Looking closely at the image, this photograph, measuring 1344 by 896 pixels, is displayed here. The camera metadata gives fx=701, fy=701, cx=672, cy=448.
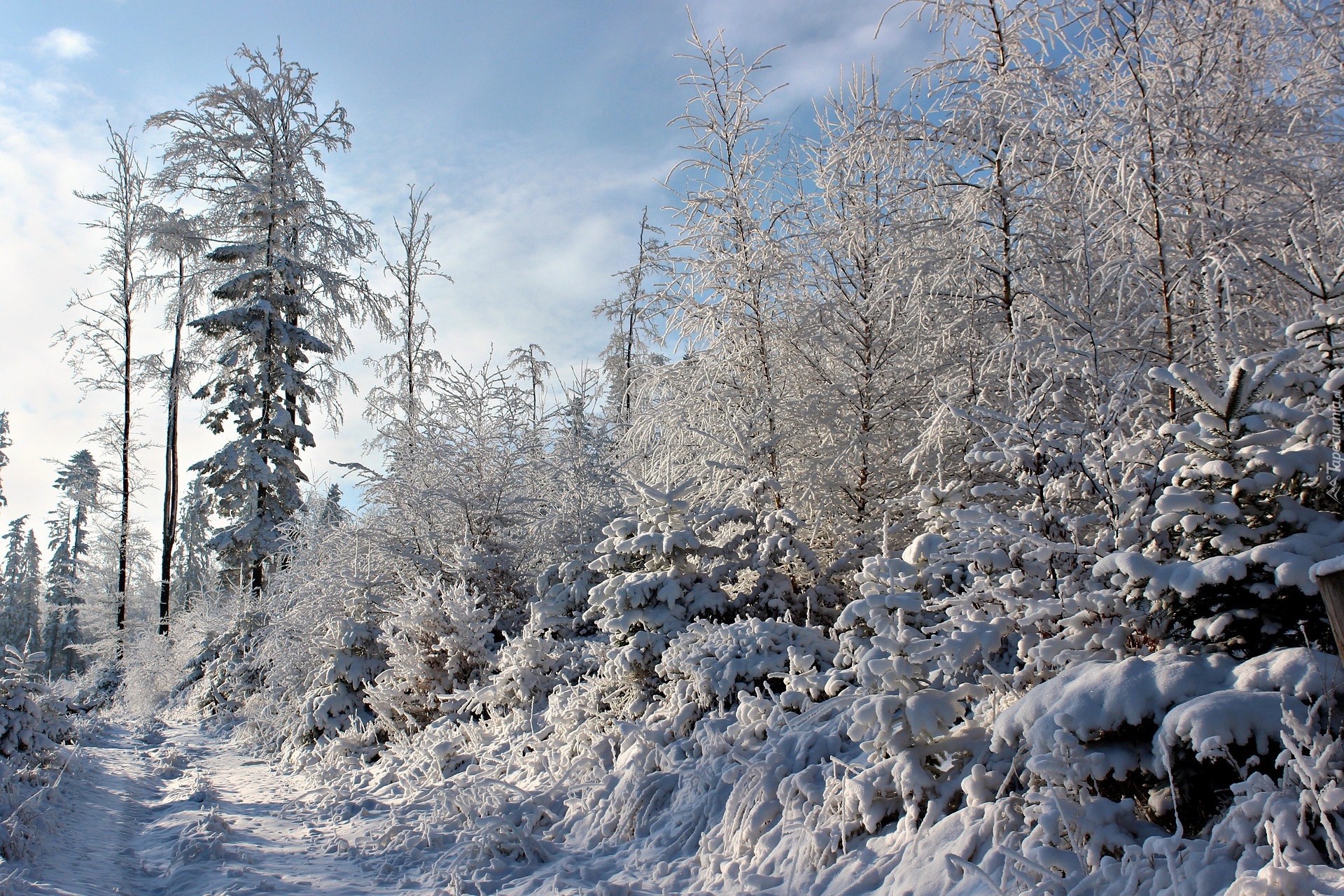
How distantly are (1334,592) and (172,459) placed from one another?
24970 mm

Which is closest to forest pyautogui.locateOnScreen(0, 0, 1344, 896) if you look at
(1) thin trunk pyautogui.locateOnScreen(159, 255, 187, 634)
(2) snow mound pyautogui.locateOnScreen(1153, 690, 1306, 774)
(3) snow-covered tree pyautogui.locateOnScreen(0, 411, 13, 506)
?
(2) snow mound pyautogui.locateOnScreen(1153, 690, 1306, 774)

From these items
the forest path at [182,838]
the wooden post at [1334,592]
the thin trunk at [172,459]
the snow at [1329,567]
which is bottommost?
the forest path at [182,838]

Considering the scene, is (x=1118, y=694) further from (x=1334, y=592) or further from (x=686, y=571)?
(x=686, y=571)

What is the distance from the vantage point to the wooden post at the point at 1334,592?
7.81 feet

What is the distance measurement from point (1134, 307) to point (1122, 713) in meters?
3.85

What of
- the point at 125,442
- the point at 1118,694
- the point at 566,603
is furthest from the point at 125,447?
the point at 1118,694

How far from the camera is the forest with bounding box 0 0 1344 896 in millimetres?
2822

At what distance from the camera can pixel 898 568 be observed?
4.16 meters

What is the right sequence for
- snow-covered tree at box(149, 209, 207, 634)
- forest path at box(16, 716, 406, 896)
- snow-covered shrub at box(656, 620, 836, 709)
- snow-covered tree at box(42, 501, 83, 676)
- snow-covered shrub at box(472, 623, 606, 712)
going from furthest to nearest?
1. snow-covered tree at box(42, 501, 83, 676)
2. snow-covered tree at box(149, 209, 207, 634)
3. snow-covered shrub at box(472, 623, 606, 712)
4. snow-covered shrub at box(656, 620, 836, 709)
5. forest path at box(16, 716, 406, 896)

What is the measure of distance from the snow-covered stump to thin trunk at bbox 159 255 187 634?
76.8 feet

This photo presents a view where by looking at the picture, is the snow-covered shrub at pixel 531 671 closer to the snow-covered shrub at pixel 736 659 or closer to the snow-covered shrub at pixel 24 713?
the snow-covered shrub at pixel 736 659

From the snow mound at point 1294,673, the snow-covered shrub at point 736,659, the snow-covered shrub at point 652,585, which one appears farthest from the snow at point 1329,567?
the snow-covered shrub at point 652,585

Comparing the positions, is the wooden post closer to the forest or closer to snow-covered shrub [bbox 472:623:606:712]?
the forest

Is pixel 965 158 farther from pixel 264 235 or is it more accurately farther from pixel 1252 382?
pixel 264 235
